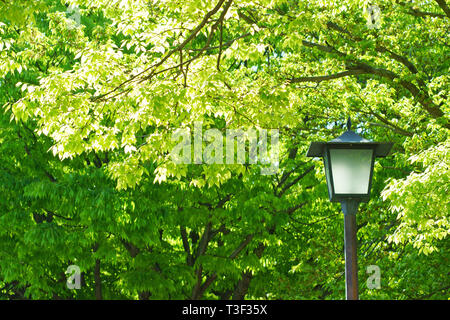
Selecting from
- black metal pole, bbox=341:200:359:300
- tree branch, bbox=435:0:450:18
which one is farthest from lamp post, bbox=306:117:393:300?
tree branch, bbox=435:0:450:18

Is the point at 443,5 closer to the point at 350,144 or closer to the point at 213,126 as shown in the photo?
the point at 213,126

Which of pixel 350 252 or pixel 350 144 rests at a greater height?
pixel 350 144

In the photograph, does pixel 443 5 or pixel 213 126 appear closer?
pixel 443 5

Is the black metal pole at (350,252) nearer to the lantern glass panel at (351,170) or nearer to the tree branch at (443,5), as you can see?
Answer: the lantern glass panel at (351,170)

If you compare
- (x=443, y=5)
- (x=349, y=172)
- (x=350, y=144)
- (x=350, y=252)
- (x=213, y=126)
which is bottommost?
(x=350, y=252)

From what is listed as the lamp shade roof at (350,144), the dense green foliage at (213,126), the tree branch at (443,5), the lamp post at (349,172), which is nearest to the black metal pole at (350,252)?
the lamp post at (349,172)

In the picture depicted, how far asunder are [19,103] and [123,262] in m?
10.00

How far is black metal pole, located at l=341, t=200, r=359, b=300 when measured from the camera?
20.1ft

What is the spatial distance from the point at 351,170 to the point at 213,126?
827 centimetres

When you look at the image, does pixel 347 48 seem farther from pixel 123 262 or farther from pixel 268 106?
pixel 123 262

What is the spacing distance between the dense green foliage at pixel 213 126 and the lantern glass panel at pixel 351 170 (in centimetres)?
278

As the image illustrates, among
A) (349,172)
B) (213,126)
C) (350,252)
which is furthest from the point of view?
(213,126)

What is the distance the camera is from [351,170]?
21.0 feet

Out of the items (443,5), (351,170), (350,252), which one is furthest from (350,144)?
(443,5)
